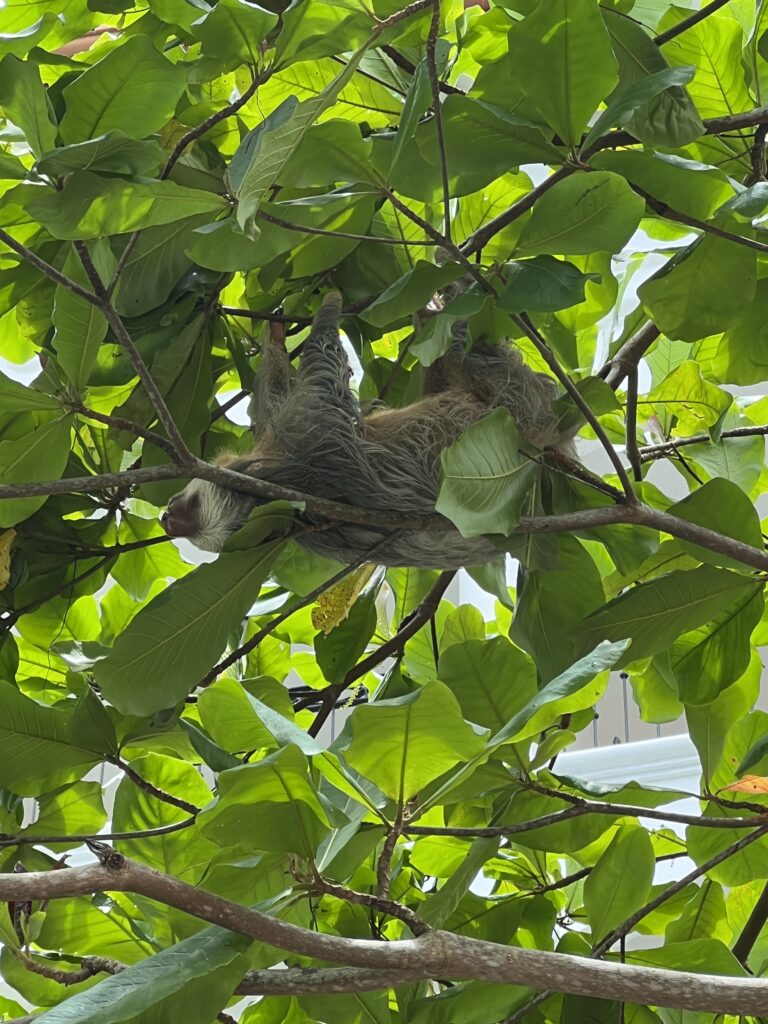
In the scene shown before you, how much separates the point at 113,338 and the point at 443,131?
21.7 inches

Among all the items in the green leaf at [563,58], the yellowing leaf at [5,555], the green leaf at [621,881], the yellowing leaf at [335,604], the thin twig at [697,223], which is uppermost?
the green leaf at [563,58]

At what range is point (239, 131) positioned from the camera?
1.55 m

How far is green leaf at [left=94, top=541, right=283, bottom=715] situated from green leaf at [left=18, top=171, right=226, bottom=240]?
1.25 ft

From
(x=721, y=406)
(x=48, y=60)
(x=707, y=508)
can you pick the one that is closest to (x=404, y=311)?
(x=707, y=508)

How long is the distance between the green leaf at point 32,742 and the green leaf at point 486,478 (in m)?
0.53

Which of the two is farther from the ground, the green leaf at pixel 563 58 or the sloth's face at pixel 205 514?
the green leaf at pixel 563 58

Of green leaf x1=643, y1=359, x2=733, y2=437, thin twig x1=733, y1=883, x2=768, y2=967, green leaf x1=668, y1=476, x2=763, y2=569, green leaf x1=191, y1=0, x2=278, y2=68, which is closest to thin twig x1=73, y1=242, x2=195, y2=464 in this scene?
green leaf x1=191, y1=0, x2=278, y2=68

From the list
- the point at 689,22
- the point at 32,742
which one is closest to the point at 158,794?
the point at 32,742

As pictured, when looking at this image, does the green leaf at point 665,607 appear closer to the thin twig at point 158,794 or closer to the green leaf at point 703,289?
the green leaf at point 703,289

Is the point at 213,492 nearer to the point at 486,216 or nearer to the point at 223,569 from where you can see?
the point at 223,569

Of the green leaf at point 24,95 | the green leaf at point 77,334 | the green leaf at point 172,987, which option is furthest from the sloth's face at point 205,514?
the green leaf at point 172,987

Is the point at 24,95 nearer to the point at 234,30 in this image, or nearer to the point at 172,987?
the point at 234,30

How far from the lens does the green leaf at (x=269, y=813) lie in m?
1.06

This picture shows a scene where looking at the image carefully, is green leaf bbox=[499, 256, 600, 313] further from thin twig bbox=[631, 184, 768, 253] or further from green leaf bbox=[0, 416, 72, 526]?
green leaf bbox=[0, 416, 72, 526]
